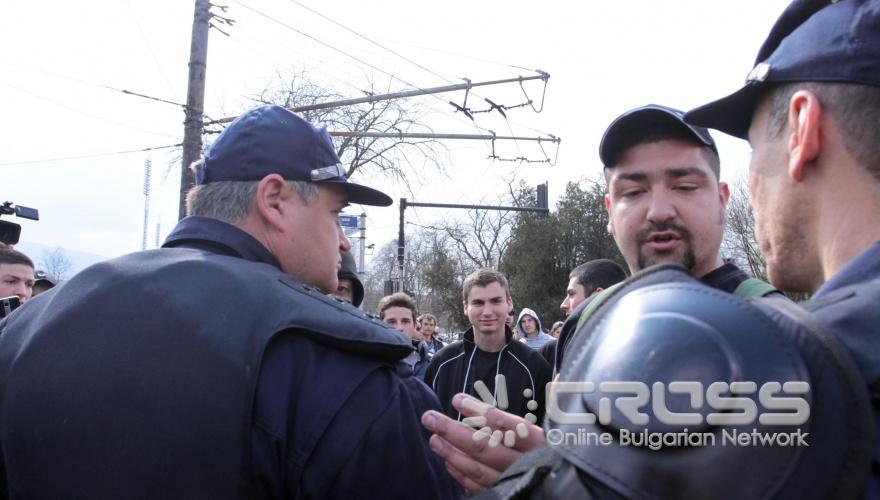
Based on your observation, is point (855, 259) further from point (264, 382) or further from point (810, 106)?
point (264, 382)

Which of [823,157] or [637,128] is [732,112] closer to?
[823,157]

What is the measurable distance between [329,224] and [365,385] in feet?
2.44

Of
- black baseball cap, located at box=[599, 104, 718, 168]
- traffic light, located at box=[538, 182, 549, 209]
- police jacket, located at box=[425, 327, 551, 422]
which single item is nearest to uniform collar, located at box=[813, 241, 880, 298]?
black baseball cap, located at box=[599, 104, 718, 168]

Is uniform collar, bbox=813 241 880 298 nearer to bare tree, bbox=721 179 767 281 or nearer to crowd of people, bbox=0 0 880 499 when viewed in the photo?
crowd of people, bbox=0 0 880 499

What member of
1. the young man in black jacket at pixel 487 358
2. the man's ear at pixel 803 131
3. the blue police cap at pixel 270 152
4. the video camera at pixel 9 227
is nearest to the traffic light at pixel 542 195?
the young man in black jacket at pixel 487 358

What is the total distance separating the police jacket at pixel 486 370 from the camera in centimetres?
487

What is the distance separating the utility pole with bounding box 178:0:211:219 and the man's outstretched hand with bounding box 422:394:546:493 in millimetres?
10083

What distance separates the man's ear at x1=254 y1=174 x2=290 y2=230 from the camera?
2.02m

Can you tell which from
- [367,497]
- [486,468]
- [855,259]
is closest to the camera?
[855,259]

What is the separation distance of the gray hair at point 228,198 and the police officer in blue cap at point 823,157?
53.3 inches

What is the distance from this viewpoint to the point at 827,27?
103 cm

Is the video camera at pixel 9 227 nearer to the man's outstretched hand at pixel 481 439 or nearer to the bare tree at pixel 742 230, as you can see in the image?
the man's outstretched hand at pixel 481 439

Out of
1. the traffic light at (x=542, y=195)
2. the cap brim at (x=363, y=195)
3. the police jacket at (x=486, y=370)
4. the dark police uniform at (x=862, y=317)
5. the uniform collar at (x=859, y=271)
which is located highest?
the traffic light at (x=542, y=195)

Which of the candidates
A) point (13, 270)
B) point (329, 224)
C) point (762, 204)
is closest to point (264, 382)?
point (329, 224)
